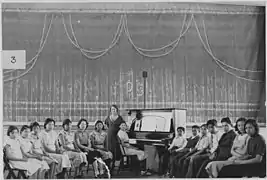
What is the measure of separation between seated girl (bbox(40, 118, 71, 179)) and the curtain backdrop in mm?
123

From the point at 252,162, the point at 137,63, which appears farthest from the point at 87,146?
the point at 252,162

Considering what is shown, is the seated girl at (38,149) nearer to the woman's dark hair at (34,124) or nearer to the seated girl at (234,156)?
the woman's dark hair at (34,124)

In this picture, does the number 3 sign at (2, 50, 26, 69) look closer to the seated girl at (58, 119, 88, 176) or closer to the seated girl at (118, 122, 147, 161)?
the seated girl at (58, 119, 88, 176)

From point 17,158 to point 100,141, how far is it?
60cm

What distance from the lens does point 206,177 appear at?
305 cm

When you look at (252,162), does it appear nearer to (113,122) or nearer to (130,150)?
(130,150)

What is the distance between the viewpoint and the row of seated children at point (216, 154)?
3.03 m

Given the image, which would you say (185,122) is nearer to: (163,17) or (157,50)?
(157,50)

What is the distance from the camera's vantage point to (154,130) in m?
3.03

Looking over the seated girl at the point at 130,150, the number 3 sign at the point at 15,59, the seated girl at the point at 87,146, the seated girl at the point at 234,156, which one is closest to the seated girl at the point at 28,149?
the seated girl at the point at 87,146

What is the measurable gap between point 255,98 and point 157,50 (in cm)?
82

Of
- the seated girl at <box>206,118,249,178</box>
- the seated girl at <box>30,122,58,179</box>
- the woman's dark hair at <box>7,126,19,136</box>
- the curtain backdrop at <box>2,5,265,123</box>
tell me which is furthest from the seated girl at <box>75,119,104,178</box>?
the seated girl at <box>206,118,249,178</box>

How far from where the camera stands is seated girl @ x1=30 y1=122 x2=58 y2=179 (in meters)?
2.98

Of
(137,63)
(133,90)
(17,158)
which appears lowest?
(17,158)
